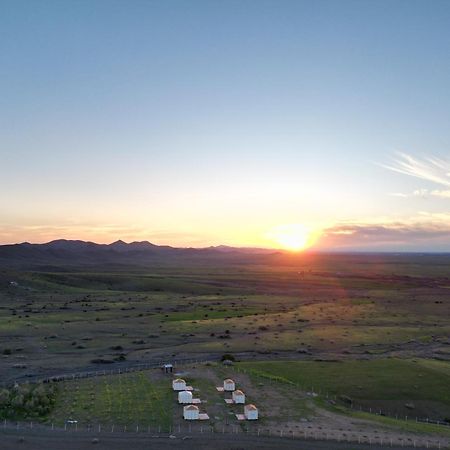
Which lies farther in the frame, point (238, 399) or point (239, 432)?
point (238, 399)

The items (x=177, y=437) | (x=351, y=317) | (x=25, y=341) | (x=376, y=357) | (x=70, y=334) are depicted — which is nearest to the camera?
(x=177, y=437)

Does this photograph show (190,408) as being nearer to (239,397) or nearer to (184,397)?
(184,397)

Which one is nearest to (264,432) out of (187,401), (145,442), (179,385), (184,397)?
Result: (187,401)

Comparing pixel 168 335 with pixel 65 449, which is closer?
pixel 65 449

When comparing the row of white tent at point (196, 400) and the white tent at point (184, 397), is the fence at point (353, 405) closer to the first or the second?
the row of white tent at point (196, 400)

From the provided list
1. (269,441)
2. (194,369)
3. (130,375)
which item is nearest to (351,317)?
(194,369)

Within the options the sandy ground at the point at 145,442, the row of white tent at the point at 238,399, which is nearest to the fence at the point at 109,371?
the row of white tent at the point at 238,399

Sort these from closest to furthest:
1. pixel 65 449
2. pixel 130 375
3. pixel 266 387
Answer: pixel 65 449 → pixel 266 387 → pixel 130 375

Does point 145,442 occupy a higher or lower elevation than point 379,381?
higher

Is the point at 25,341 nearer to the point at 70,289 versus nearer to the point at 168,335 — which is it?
the point at 168,335

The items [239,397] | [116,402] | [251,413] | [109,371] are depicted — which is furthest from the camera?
[109,371]

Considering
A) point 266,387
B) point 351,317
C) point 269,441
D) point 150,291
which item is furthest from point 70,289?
point 269,441
